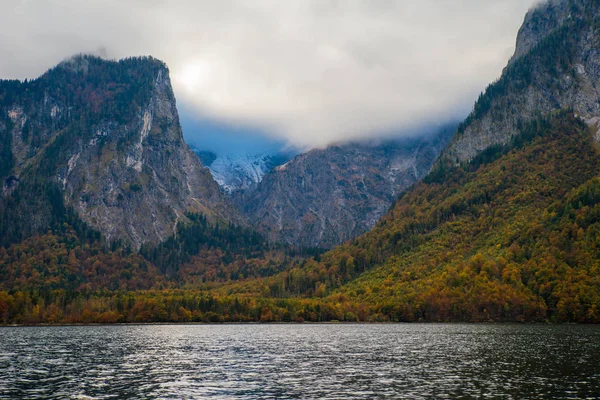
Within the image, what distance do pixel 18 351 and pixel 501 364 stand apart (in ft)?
322

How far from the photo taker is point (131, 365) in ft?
316


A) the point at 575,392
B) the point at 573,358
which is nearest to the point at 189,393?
the point at 575,392

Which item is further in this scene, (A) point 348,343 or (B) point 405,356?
(A) point 348,343

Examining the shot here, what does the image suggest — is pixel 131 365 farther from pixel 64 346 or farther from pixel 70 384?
pixel 64 346

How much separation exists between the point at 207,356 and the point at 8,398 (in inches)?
2093

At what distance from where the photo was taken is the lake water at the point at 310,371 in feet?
221

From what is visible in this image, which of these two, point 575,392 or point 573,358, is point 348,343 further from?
point 575,392

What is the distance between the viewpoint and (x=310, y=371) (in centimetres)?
8756

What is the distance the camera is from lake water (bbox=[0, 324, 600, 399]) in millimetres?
67312

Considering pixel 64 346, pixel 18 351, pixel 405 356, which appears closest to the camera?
pixel 405 356

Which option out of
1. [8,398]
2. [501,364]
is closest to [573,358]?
[501,364]

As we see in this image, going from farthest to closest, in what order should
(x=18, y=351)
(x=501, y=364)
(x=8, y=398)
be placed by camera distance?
(x=18, y=351) < (x=501, y=364) < (x=8, y=398)

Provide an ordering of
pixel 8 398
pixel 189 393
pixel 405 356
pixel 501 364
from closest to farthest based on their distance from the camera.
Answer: pixel 8 398
pixel 189 393
pixel 501 364
pixel 405 356

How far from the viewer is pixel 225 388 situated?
71500 mm
